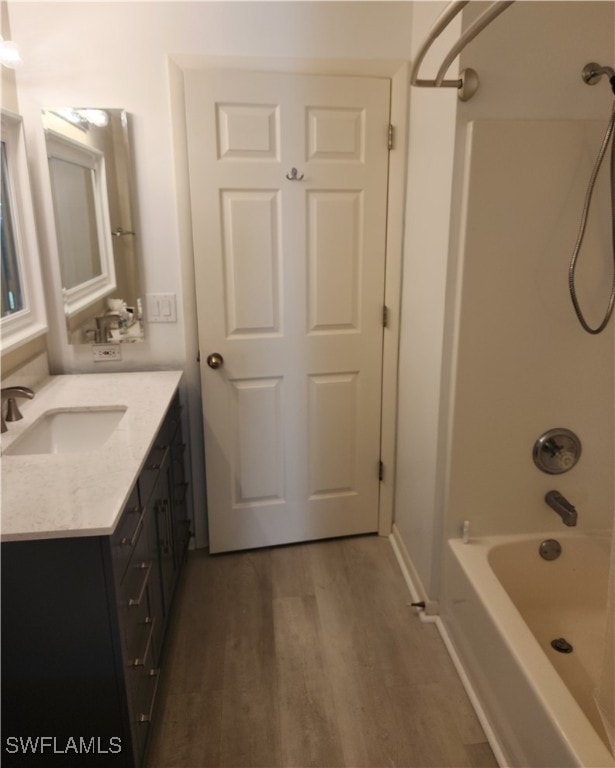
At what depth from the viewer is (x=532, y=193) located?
5.65 ft

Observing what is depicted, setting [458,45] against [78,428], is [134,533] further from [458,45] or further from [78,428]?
[458,45]

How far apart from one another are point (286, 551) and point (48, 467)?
4.53 feet

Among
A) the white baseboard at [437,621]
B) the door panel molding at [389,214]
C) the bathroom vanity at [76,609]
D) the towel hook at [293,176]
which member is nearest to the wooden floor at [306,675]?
the white baseboard at [437,621]

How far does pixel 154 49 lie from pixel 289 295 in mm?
1038

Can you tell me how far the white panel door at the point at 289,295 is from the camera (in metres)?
2.13

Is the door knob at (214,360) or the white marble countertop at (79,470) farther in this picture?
the door knob at (214,360)

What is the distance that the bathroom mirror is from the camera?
6.79 feet

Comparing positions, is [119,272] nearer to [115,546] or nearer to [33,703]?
[115,546]

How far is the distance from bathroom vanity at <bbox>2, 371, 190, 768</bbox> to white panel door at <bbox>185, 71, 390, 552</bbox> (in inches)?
33.6

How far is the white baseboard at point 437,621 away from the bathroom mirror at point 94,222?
1.49 m

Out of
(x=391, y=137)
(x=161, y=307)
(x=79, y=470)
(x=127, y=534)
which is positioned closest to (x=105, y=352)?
(x=161, y=307)

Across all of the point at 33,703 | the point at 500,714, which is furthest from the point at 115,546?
the point at 500,714

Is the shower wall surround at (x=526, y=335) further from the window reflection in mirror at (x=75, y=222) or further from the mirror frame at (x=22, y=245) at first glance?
the mirror frame at (x=22, y=245)

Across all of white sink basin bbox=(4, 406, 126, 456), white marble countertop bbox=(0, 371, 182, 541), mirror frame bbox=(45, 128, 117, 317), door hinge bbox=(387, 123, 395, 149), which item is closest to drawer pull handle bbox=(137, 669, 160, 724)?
white marble countertop bbox=(0, 371, 182, 541)
